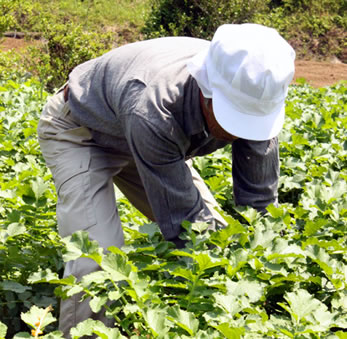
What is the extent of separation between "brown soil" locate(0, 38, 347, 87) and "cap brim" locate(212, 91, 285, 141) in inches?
412

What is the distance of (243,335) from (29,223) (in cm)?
171

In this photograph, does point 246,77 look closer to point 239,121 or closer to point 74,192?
point 239,121

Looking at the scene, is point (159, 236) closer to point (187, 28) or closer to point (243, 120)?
point (243, 120)

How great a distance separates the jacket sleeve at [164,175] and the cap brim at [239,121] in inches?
9.8

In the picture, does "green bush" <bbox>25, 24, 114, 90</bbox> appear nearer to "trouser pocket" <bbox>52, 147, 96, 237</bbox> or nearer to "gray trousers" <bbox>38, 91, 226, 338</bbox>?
"gray trousers" <bbox>38, 91, 226, 338</bbox>

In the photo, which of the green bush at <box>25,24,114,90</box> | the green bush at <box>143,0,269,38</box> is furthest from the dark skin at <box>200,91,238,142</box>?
the green bush at <box>143,0,269,38</box>

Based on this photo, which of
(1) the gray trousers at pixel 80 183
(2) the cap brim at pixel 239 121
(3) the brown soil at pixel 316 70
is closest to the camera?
(2) the cap brim at pixel 239 121

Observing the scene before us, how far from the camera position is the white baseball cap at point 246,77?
225 centimetres

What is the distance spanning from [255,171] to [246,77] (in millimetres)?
762

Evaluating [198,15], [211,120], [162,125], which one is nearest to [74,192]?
[162,125]

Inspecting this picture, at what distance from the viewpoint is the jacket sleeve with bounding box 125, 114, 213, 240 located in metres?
2.45

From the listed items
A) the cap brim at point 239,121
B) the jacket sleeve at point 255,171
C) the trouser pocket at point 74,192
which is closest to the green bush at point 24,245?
the trouser pocket at point 74,192

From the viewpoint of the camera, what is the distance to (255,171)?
2.92 meters

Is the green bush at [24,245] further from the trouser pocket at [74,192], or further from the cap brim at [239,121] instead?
the cap brim at [239,121]
